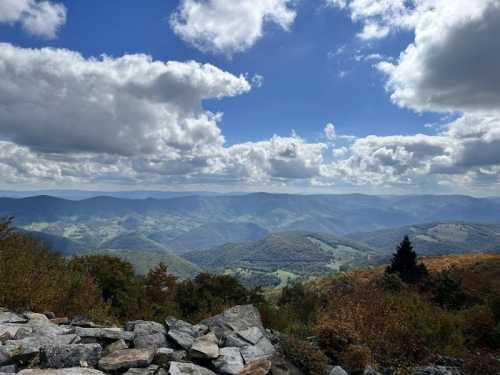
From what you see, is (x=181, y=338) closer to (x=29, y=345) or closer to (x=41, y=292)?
(x=29, y=345)

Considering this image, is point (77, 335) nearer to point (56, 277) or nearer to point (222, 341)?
point (222, 341)

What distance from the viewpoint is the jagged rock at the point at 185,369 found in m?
5.97

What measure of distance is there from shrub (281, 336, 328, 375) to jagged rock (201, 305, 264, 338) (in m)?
2.06

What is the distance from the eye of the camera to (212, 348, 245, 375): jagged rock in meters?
6.52

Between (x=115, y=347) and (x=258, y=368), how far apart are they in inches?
119

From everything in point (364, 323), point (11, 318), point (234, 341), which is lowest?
point (364, 323)

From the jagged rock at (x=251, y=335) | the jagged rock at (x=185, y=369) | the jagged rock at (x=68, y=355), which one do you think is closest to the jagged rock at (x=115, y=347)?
the jagged rock at (x=68, y=355)

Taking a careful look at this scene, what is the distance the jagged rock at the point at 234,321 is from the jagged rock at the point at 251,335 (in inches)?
17.6

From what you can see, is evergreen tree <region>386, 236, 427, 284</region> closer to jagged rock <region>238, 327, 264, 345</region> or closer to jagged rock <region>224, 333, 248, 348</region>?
jagged rock <region>238, 327, 264, 345</region>

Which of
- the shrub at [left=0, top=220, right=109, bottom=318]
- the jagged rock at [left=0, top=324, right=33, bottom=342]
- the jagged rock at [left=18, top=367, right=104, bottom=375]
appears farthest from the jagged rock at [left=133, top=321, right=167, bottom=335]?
the shrub at [left=0, top=220, right=109, bottom=318]

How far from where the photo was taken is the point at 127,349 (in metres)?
6.59

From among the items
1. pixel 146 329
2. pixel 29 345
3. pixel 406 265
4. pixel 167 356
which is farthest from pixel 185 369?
pixel 406 265

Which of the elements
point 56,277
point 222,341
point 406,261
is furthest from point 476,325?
point 406,261

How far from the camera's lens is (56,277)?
13.7m
